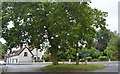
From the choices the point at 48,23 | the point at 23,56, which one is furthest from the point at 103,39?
the point at 48,23

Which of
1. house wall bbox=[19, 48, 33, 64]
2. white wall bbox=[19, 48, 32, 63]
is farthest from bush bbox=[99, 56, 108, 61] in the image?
white wall bbox=[19, 48, 32, 63]

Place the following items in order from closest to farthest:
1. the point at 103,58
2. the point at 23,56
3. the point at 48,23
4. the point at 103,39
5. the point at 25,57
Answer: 1. the point at 48,23
2. the point at 103,58
3. the point at 23,56
4. the point at 25,57
5. the point at 103,39

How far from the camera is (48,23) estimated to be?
17797 millimetres

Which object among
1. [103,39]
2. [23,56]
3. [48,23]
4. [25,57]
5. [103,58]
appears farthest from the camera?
[103,39]

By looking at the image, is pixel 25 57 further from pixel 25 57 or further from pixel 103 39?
pixel 103 39

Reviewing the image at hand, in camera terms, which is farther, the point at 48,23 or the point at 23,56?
the point at 23,56

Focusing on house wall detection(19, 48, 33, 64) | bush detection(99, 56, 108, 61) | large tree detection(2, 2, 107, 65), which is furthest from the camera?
house wall detection(19, 48, 33, 64)

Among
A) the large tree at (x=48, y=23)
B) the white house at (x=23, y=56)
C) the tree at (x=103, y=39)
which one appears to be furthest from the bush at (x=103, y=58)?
the large tree at (x=48, y=23)

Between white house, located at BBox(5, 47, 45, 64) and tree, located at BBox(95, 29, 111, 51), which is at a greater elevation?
tree, located at BBox(95, 29, 111, 51)

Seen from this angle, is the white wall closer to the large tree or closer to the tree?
the tree

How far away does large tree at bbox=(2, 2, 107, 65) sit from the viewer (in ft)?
57.4

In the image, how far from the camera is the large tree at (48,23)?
1748cm

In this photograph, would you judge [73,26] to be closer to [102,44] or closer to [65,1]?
[65,1]

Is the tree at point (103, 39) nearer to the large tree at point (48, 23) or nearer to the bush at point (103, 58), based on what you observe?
the bush at point (103, 58)
